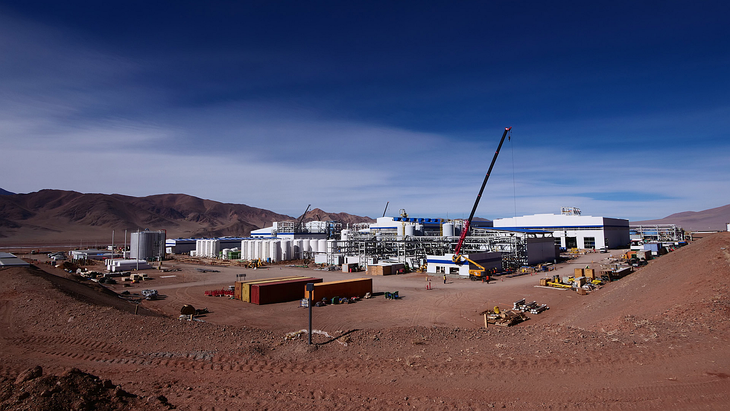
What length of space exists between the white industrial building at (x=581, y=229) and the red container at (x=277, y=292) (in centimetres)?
6353

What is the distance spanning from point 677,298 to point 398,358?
15.3 m

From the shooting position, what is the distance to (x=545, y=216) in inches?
3501

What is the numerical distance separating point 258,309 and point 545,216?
78.9m

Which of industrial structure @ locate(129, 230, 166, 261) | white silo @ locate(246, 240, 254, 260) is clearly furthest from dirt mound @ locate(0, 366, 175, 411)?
industrial structure @ locate(129, 230, 166, 261)

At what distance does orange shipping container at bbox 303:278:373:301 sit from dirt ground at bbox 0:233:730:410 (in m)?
7.53

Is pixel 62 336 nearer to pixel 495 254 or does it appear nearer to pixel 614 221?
pixel 495 254

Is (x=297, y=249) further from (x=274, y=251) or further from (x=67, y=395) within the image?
(x=67, y=395)

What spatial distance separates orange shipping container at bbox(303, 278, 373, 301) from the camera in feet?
97.5

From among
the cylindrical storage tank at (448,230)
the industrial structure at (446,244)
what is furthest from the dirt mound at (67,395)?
the cylindrical storage tank at (448,230)

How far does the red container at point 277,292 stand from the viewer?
29578 mm

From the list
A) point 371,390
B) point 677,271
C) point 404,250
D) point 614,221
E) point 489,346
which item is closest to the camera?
point 371,390

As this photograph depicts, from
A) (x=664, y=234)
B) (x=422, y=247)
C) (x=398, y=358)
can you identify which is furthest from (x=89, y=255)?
(x=664, y=234)

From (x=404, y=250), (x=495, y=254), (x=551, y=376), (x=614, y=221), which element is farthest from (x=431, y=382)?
(x=614, y=221)

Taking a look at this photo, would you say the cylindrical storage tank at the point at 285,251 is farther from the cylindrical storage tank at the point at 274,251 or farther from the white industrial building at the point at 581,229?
the white industrial building at the point at 581,229
